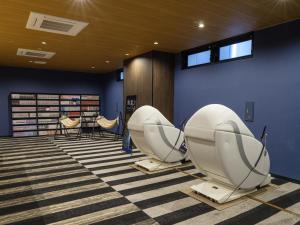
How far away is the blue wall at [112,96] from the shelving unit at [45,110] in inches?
20.2

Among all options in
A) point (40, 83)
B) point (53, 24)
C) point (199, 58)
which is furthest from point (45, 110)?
point (199, 58)

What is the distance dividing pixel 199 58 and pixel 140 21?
2.27 m

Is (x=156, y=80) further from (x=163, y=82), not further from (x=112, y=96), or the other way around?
(x=112, y=96)

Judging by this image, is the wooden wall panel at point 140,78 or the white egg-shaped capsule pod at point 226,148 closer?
the white egg-shaped capsule pod at point 226,148

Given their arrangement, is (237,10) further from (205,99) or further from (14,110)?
(14,110)

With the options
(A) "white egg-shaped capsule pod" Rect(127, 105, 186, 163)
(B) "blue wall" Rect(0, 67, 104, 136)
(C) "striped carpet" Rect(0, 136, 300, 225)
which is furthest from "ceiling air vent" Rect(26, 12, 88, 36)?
(B) "blue wall" Rect(0, 67, 104, 136)

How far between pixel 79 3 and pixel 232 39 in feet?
10.2

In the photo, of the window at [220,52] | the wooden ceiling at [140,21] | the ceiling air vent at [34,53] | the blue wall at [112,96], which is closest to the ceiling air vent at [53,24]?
the wooden ceiling at [140,21]

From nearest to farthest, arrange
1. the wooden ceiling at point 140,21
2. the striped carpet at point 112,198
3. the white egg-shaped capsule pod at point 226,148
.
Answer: the striped carpet at point 112,198, the white egg-shaped capsule pod at point 226,148, the wooden ceiling at point 140,21

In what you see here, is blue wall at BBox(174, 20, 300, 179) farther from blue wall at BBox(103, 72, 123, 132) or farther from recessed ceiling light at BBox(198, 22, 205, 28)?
blue wall at BBox(103, 72, 123, 132)

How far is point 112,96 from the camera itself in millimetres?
9234

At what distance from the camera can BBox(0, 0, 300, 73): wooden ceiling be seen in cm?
313

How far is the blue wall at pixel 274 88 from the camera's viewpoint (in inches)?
144

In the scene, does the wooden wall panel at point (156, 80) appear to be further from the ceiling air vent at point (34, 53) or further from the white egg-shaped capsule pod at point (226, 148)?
the white egg-shaped capsule pod at point (226, 148)
